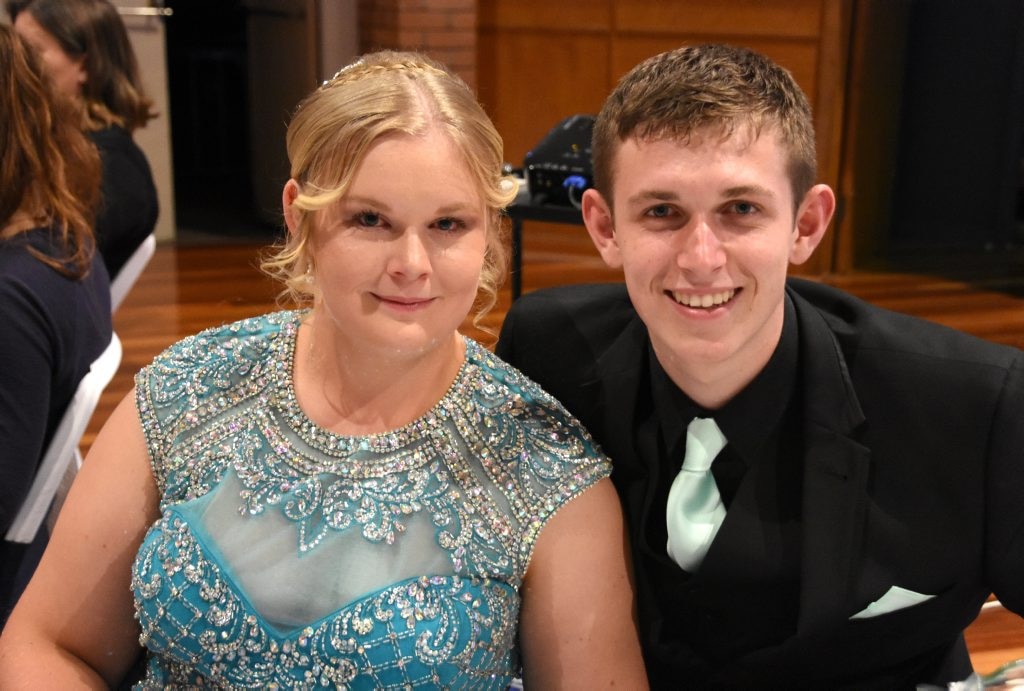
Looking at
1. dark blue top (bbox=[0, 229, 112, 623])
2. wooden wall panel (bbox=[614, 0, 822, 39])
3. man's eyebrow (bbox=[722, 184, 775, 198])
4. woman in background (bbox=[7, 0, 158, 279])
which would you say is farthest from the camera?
wooden wall panel (bbox=[614, 0, 822, 39])

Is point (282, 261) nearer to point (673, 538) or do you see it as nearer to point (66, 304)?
point (673, 538)

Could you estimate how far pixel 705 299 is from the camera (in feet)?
5.14

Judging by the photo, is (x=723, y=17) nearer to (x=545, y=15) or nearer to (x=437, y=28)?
(x=545, y=15)

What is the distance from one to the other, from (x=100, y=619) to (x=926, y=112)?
18.6 ft

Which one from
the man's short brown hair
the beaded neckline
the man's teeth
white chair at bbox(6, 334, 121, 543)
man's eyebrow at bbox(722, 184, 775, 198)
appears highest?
the man's short brown hair

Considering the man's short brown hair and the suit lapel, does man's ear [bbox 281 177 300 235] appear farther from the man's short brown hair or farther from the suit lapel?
the suit lapel

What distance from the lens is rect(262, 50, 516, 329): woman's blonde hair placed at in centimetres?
155

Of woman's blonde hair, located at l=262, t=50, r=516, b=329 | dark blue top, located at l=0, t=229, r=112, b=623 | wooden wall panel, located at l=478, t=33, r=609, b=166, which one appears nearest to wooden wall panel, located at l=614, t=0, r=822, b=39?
wooden wall panel, located at l=478, t=33, r=609, b=166

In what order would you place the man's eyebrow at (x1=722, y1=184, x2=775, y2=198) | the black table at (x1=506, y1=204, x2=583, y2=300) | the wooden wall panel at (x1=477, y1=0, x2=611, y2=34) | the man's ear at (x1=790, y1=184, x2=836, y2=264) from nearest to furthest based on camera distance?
the man's eyebrow at (x1=722, y1=184, x2=775, y2=198) → the man's ear at (x1=790, y1=184, x2=836, y2=264) → the black table at (x1=506, y1=204, x2=583, y2=300) → the wooden wall panel at (x1=477, y1=0, x2=611, y2=34)

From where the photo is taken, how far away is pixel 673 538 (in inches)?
64.5

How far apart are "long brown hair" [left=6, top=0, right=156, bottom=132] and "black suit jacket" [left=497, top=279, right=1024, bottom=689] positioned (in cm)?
281

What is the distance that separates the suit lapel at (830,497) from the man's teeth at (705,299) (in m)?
0.18

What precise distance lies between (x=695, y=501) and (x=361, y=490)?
46cm

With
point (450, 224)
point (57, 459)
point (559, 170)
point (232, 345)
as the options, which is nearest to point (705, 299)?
point (450, 224)
